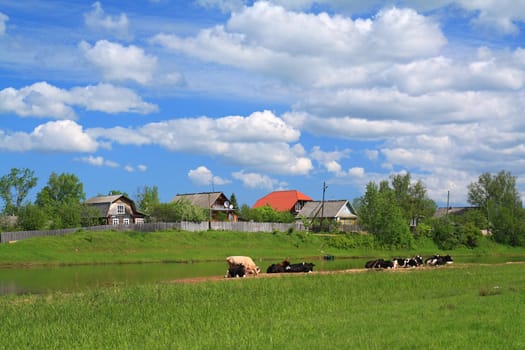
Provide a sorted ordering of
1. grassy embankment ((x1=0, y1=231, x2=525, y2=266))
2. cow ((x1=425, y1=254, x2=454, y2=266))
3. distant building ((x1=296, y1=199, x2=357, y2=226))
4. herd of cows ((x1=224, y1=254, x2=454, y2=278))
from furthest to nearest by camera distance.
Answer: distant building ((x1=296, y1=199, x2=357, y2=226)), grassy embankment ((x1=0, y1=231, x2=525, y2=266)), cow ((x1=425, y1=254, x2=454, y2=266)), herd of cows ((x1=224, y1=254, x2=454, y2=278))

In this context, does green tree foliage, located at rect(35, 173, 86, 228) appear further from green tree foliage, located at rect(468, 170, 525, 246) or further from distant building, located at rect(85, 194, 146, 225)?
green tree foliage, located at rect(468, 170, 525, 246)

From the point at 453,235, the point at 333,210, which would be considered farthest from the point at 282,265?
the point at 333,210

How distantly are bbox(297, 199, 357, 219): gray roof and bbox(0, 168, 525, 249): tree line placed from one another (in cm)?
589

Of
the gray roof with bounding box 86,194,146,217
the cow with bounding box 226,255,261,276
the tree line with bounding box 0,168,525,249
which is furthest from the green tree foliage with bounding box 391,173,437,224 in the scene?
the cow with bounding box 226,255,261,276

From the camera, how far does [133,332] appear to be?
14.9m

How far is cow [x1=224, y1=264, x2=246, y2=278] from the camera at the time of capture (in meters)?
36.0

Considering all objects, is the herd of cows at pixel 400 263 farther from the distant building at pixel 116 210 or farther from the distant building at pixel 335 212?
the distant building at pixel 116 210

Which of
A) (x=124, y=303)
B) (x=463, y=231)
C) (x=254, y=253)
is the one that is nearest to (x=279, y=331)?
(x=124, y=303)

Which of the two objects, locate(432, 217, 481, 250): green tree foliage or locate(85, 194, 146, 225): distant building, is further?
locate(85, 194, 146, 225): distant building

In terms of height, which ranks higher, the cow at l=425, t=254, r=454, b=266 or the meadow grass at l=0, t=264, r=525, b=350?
the meadow grass at l=0, t=264, r=525, b=350

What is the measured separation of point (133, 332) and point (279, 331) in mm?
3681

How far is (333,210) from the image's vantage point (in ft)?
371

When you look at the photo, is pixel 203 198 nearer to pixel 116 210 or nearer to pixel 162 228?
pixel 116 210

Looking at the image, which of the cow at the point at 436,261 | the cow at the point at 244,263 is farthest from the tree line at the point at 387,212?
the cow at the point at 244,263
